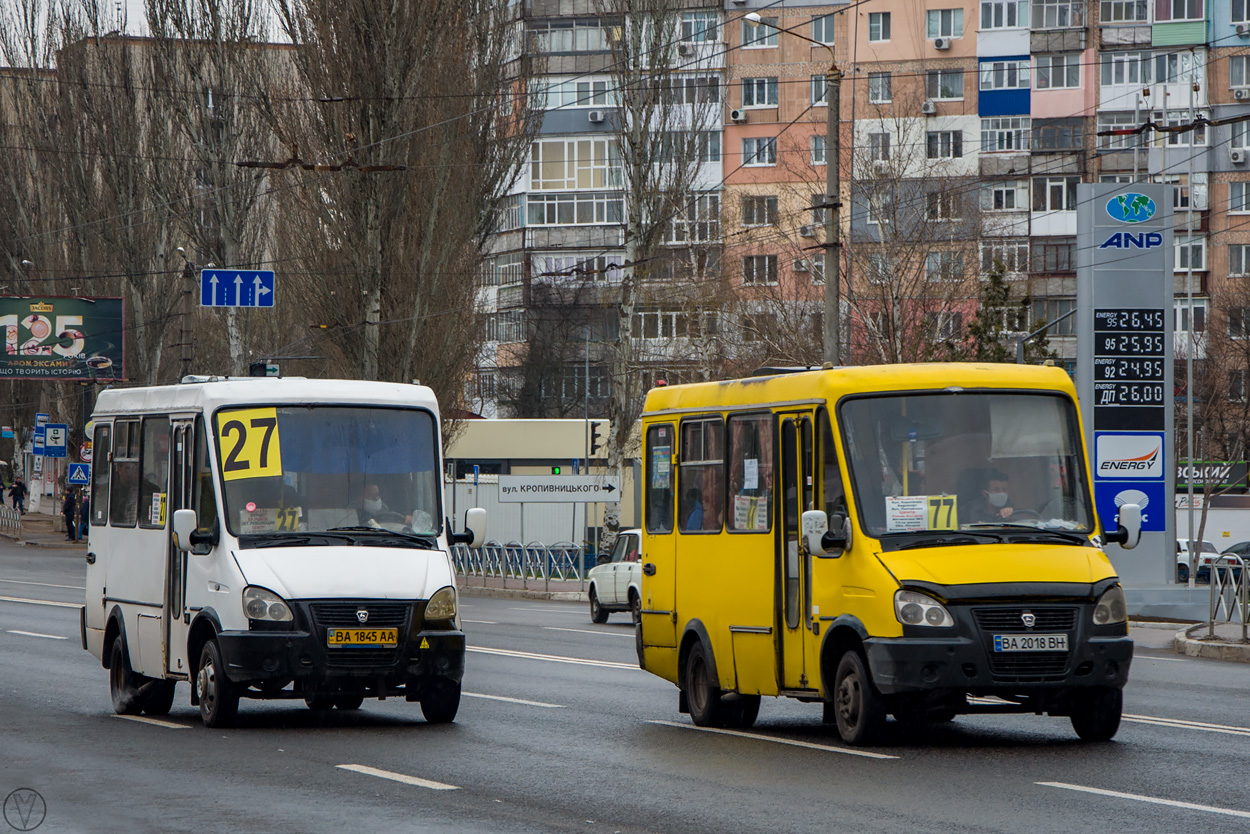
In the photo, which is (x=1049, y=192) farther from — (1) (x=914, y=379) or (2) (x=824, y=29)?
(1) (x=914, y=379)

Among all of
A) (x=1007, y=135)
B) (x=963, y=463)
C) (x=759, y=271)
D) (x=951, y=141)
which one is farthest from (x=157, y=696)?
(x=951, y=141)

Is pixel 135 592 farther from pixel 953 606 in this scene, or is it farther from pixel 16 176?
pixel 16 176

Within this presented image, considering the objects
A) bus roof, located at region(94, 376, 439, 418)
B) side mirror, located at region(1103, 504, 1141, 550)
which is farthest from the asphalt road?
bus roof, located at region(94, 376, 439, 418)

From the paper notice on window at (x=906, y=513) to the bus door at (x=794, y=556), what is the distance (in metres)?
0.67

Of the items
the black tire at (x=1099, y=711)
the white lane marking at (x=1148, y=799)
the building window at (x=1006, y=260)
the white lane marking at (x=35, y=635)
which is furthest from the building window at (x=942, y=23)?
the white lane marking at (x=1148, y=799)

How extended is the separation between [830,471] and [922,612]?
127 centimetres

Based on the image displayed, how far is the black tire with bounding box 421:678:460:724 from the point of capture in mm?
13172

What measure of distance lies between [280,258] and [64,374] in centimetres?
1192

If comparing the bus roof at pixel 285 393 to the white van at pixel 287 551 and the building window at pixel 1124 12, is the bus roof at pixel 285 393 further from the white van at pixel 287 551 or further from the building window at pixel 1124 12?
the building window at pixel 1124 12

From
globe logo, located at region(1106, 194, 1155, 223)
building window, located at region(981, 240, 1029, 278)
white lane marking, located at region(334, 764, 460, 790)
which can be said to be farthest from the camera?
building window, located at region(981, 240, 1029, 278)

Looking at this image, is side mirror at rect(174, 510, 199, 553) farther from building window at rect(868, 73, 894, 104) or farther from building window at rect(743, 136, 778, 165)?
building window at rect(743, 136, 778, 165)

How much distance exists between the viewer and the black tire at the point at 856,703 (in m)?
11.0

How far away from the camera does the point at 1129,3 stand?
227ft

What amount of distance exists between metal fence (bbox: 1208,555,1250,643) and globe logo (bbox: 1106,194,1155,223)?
25.4 ft
